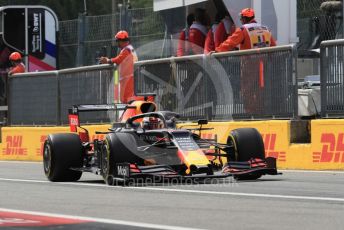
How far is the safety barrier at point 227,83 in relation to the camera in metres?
15.8

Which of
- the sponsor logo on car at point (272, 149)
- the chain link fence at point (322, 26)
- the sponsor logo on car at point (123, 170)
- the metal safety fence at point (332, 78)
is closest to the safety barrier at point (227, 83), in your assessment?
the sponsor logo on car at point (272, 149)

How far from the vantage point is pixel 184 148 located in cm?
1195

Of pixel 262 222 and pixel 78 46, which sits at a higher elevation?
pixel 78 46

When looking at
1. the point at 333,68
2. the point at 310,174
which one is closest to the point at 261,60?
the point at 333,68

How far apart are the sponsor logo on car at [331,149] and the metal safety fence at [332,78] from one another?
374 millimetres

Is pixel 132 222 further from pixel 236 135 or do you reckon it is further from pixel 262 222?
pixel 236 135

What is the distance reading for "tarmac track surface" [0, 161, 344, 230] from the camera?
325 inches

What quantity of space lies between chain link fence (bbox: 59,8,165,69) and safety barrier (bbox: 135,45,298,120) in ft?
13.3

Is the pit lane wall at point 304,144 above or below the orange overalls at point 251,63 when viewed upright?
below

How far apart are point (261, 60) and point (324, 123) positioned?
178cm

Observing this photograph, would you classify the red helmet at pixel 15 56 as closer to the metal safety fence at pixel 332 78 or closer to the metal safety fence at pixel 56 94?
the metal safety fence at pixel 56 94

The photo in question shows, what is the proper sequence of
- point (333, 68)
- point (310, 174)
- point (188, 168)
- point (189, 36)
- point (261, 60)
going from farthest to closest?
point (189, 36)
point (261, 60)
point (333, 68)
point (310, 174)
point (188, 168)

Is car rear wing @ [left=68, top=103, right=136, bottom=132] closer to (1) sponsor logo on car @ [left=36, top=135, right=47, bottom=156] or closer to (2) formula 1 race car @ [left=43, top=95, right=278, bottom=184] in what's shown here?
(2) formula 1 race car @ [left=43, top=95, right=278, bottom=184]

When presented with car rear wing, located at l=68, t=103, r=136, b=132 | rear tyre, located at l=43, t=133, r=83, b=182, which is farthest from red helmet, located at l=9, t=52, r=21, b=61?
rear tyre, located at l=43, t=133, r=83, b=182
